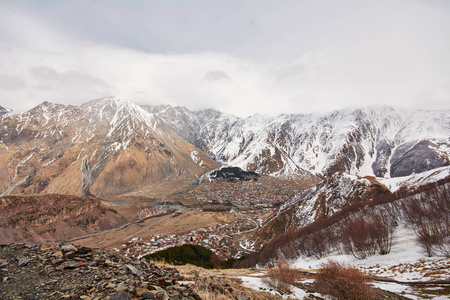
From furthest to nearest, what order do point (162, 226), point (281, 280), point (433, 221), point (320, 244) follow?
1. point (162, 226)
2. point (320, 244)
3. point (433, 221)
4. point (281, 280)

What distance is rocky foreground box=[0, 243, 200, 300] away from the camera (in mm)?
6395

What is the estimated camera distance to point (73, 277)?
24.5 feet

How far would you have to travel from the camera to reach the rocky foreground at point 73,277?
6.39 metres

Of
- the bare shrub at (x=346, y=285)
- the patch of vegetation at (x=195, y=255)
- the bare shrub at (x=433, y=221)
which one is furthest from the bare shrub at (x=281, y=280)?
the patch of vegetation at (x=195, y=255)

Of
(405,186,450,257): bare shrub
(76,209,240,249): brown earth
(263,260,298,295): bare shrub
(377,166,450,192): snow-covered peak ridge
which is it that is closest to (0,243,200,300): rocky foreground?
(263,260,298,295): bare shrub

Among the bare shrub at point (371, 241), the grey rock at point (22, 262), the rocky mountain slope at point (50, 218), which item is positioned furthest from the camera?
the rocky mountain slope at point (50, 218)

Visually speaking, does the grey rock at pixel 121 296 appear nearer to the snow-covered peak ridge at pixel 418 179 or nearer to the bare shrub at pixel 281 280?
the bare shrub at pixel 281 280

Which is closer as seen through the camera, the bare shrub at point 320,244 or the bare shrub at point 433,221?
the bare shrub at point 433,221

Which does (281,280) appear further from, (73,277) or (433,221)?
(433,221)

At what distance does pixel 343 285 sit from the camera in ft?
41.9

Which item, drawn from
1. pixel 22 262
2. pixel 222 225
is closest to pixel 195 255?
pixel 222 225

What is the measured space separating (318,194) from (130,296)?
287 ft

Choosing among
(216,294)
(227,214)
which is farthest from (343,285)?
(227,214)

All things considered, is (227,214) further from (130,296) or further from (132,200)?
(130,296)
